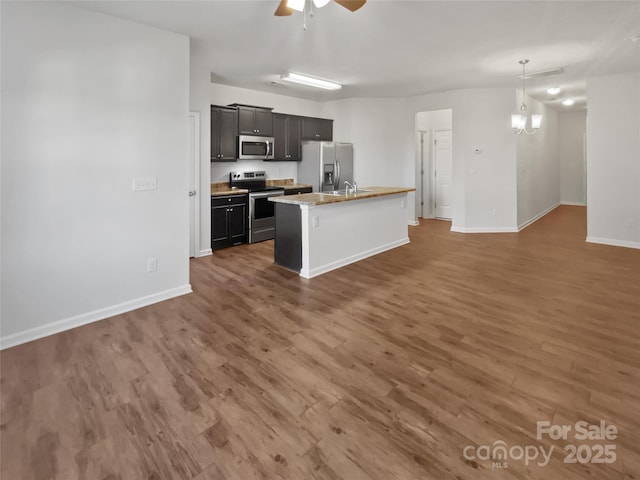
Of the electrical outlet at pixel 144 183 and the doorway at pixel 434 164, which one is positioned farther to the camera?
the doorway at pixel 434 164

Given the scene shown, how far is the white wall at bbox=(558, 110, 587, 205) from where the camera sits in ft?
33.8

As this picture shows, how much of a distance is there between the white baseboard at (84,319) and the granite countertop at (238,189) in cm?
222

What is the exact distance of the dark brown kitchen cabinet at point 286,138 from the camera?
6727 mm

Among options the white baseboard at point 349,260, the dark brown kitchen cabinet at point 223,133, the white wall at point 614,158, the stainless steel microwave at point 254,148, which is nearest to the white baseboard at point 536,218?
the white wall at point 614,158

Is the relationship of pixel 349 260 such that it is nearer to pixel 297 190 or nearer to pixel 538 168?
pixel 297 190

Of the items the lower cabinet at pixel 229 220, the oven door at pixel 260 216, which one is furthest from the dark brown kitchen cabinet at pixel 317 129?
the lower cabinet at pixel 229 220

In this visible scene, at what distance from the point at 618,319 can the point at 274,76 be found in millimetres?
5269

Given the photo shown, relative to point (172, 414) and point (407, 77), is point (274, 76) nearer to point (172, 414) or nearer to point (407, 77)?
point (407, 77)

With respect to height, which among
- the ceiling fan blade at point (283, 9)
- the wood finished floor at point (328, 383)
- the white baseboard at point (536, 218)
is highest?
the ceiling fan blade at point (283, 9)

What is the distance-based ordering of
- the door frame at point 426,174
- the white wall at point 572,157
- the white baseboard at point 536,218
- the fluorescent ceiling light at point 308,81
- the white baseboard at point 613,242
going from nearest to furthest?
the fluorescent ceiling light at point 308,81
the white baseboard at point 613,242
the white baseboard at point 536,218
the door frame at point 426,174
the white wall at point 572,157

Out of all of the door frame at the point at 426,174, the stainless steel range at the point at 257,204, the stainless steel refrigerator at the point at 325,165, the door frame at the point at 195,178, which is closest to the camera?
the door frame at the point at 195,178

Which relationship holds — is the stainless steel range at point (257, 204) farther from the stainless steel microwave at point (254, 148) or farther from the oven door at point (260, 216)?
the stainless steel microwave at point (254, 148)

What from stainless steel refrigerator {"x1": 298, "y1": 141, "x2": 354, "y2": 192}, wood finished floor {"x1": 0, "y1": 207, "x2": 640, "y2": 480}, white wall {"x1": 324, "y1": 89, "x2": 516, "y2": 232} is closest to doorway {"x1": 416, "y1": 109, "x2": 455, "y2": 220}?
white wall {"x1": 324, "y1": 89, "x2": 516, "y2": 232}

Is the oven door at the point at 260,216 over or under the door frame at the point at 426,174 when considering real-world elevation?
under
